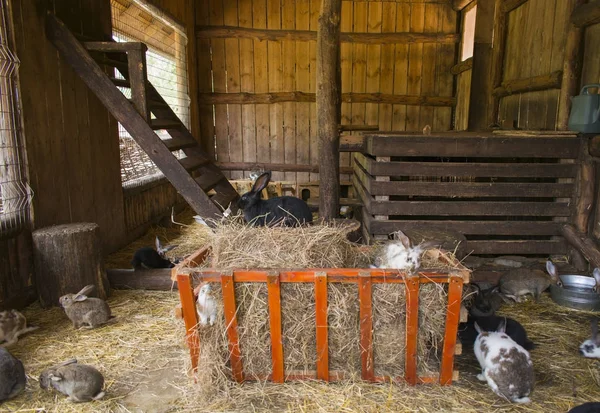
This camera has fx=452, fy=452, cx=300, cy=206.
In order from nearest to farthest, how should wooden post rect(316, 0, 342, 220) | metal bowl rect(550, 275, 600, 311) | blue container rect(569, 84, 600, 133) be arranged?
metal bowl rect(550, 275, 600, 311)
blue container rect(569, 84, 600, 133)
wooden post rect(316, 0, 342, 220)

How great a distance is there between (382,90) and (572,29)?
4.55 metres

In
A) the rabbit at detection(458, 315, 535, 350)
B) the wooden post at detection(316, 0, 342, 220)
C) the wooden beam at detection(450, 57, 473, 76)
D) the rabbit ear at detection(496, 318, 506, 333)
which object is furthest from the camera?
the wooden beam at detection(450, 57, 473, 76)

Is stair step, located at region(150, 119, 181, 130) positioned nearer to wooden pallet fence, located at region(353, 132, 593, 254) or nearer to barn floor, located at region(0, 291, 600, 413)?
barn floor, located at region(0, 291, 600, 413)

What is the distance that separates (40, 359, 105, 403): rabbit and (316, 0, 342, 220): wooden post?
3101mm

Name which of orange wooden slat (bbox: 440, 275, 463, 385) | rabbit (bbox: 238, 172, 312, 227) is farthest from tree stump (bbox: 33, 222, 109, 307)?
orange wooden slat (bbox: 440, 275, 463, 385)

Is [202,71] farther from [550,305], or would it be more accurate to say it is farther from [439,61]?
[550,305]

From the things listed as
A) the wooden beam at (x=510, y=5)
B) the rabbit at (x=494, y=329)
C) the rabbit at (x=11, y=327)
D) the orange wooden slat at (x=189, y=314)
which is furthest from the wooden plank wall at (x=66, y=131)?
the wooden beam at (x=510, y=5)

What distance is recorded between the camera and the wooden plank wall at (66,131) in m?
4.16

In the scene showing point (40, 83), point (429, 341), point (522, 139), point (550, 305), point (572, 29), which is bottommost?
point (550, 305)

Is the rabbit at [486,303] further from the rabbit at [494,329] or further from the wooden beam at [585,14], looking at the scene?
the wooden beam at [585,14]

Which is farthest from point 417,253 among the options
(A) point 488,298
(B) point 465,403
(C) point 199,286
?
(A) point 488,298

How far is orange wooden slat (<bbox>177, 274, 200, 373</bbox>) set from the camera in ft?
8.60

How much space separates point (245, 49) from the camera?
9039 mm

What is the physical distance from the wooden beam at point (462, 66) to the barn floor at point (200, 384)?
5364mm
